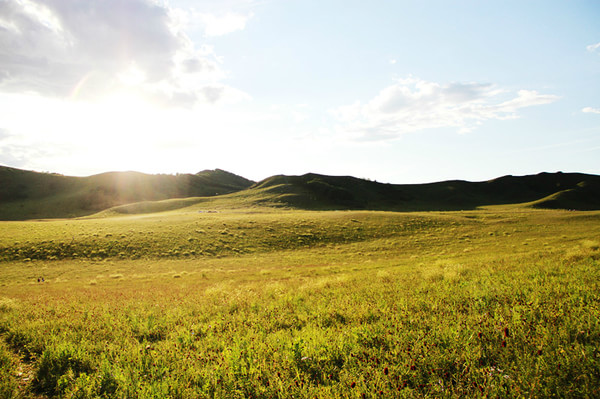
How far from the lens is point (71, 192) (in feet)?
477

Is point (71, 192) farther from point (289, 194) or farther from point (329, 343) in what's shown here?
point (329, 343)

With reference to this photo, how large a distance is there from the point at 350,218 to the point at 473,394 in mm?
61885

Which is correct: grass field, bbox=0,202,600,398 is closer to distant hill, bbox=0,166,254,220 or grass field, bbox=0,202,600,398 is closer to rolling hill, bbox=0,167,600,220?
rolling hill, bbox=0,167,600,220

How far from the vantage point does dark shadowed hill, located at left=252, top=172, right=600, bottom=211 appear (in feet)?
415

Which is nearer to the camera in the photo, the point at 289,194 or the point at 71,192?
the point at 289,194

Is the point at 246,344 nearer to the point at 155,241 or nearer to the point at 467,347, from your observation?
the point at 467,347

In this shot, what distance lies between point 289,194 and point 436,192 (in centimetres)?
9589

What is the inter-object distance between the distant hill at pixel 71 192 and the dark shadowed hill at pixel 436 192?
69.9m

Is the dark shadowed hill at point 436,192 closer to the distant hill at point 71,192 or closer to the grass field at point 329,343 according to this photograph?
the distant hill at point 71,192

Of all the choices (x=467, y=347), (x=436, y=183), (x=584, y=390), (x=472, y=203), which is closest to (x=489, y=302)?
(x=467, y=347)

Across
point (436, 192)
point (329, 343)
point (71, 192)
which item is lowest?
point (329, 343)

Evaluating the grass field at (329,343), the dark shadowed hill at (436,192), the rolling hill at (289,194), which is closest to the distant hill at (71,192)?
the rolling hill at (289,194)

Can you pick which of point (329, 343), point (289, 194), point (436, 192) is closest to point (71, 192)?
point (289, 194)

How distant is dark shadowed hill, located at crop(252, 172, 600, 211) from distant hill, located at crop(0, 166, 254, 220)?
6989 cm
